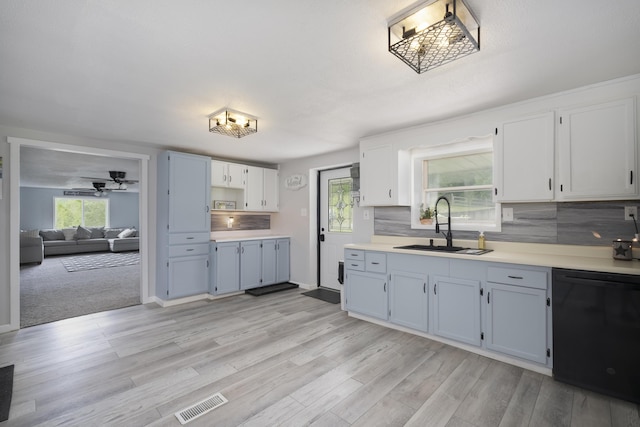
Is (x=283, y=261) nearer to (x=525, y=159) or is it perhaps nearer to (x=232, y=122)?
(x=232, y=122)

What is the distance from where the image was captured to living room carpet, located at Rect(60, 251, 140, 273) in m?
7.19

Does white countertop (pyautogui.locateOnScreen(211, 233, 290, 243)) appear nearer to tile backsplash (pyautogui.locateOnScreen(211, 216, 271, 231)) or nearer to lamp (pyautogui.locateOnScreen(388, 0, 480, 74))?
tile backsplash (pyautogui.locateOnScreen(211, 216, 271, 231))

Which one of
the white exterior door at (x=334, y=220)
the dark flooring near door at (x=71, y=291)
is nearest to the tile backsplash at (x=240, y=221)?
the white exterior door at (x=334, y=220)

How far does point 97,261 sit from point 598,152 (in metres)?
10.1

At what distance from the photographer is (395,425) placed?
71.6 inches

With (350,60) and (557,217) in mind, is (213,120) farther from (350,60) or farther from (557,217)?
(557,217)

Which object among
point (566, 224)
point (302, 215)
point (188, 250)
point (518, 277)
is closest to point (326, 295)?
point (302, 215)

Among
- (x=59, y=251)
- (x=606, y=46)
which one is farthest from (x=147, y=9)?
(x=59, y=251)

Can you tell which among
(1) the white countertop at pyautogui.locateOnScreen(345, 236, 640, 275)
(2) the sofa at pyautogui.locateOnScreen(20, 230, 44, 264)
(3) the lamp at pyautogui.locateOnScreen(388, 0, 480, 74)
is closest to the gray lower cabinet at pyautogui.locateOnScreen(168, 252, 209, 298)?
(1) the white countertop at pyautogui.locateOnScreen(345, 236, 640, 275)

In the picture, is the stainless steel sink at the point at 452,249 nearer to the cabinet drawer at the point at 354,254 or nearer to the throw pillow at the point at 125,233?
the cabinet drawer at the point at 354,254

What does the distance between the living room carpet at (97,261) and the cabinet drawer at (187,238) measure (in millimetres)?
4298

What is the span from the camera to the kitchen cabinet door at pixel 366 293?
3.39 meters

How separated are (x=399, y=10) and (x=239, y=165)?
400 cm

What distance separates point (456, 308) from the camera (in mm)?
2828
